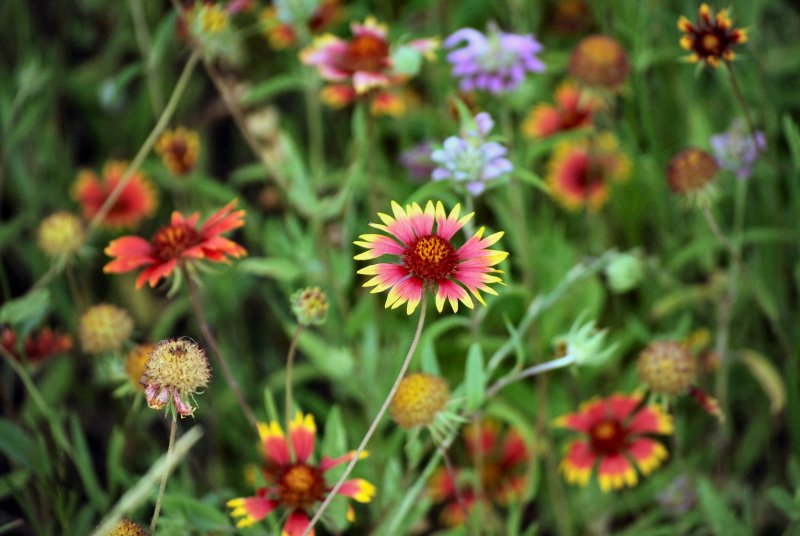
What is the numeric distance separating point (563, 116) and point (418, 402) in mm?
728

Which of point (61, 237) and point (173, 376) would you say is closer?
point (173, 376)

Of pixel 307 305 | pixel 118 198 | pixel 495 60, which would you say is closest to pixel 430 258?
pixel 307 305

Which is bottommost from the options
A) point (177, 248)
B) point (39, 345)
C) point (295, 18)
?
point (39, 345)

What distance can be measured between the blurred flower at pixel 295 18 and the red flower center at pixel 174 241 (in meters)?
0.51

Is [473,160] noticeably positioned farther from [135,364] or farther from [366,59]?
[135,364]

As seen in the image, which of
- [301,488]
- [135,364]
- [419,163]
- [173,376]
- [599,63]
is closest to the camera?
[173,376]

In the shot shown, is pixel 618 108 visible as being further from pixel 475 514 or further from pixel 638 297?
pixel 475 514

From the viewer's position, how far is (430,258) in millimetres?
711

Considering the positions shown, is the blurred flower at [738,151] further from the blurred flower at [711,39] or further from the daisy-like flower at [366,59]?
the daisy-like flower at [366,59]

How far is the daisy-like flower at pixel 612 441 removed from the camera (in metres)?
1.01

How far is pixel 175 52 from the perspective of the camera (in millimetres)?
1739

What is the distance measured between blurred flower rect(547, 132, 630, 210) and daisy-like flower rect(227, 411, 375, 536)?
68 cm

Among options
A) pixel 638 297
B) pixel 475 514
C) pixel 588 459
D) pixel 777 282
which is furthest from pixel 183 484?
pixel 777 282

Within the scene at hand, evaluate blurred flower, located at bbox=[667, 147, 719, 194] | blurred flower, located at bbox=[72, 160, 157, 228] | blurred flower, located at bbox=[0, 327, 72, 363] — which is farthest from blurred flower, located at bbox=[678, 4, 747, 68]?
blurred flower, located at bbox=[72, 160, 157, 228]
